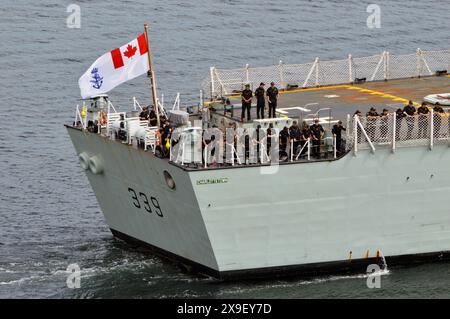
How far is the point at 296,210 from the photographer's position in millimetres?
58750

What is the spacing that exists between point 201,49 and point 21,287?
41.4 meters

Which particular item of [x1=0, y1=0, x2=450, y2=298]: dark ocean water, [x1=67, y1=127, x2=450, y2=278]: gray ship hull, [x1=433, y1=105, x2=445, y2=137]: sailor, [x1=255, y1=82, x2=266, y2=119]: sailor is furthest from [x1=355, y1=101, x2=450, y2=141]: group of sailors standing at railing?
[x1=0, y1=0, x2=450, y2=298]: dark ocean water

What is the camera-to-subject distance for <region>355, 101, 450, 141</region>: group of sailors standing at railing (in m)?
59.6

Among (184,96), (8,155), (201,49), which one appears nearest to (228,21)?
(201,49)

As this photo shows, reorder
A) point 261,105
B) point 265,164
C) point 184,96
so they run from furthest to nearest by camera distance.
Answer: point 184,96 → point 261,105 → point 265,164

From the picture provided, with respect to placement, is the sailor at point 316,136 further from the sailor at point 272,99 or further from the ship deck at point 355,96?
the ship deck at point 355,96

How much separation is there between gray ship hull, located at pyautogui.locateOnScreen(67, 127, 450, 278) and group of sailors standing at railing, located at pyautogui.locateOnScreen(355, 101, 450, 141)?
77 centimetres

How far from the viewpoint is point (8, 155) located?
7881cm

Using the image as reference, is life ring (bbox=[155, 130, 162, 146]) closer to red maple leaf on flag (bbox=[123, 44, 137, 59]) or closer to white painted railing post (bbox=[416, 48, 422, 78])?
red maple leaf on flag (bbox=[123, 44, 137, 59])

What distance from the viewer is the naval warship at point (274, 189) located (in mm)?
57812

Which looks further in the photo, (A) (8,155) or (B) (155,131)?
(A) (8,155)

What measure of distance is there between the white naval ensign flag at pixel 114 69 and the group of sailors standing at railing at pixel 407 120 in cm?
970

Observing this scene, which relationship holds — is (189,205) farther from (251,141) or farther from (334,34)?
(334,34)

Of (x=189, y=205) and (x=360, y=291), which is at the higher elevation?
(x=189, y=205)
